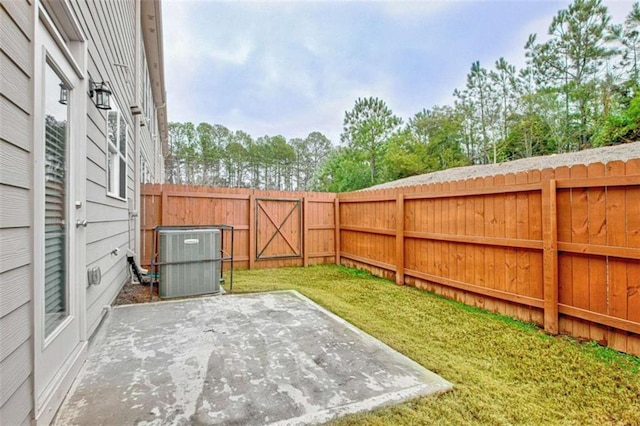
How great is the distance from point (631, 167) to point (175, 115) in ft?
74.5

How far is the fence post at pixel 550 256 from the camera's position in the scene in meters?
3.10

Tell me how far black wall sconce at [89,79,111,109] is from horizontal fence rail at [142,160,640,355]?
124 inches

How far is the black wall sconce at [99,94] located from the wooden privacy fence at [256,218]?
124 inches

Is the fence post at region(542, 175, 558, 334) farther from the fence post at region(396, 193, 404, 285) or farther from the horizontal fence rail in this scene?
the fence post at region(396, 193, 404, 285)

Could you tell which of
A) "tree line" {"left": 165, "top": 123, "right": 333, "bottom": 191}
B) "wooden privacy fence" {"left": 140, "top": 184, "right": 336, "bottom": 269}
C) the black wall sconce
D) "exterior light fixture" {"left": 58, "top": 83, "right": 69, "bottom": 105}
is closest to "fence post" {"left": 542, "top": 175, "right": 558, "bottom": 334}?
"exterior light fixture" {"left": 58, "top": 83, "right": 69, "bottom": 105}

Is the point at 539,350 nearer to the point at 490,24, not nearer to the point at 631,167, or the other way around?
the point at 631,167

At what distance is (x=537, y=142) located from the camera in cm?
1839

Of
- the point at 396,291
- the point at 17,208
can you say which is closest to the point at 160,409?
the point at 17,208

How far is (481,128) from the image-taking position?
22000 mm

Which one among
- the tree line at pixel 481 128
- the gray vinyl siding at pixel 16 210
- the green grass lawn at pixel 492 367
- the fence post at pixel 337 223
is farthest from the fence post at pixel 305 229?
the tree line at pixel 481 128

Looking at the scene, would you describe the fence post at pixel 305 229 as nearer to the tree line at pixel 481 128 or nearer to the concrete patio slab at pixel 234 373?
the concrete patio slab at pixel 234 373

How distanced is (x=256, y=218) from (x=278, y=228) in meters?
0.56

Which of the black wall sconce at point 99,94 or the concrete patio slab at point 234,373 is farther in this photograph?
the black wall sconce at point 99,94

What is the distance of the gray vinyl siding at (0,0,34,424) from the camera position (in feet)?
3.92
